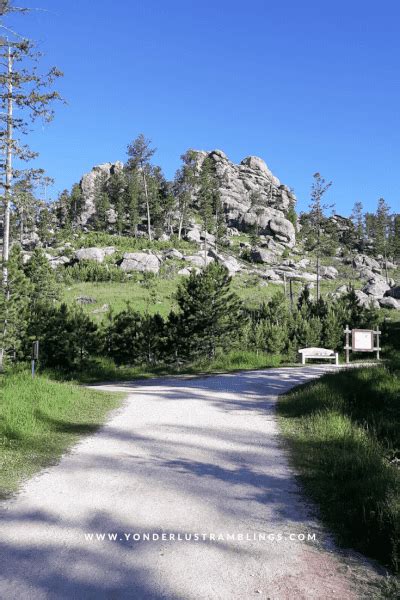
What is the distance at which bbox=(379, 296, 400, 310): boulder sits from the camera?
53312 mm

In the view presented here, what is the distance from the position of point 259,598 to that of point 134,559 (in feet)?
3.65

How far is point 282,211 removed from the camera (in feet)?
397

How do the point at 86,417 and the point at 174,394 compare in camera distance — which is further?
the point at 174,394

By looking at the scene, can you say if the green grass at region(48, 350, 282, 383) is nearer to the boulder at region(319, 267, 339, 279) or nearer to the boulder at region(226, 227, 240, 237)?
the boulder at region(319, 267, 339, 279)

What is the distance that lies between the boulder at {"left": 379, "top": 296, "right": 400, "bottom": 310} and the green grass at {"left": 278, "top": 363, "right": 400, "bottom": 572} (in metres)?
44.6

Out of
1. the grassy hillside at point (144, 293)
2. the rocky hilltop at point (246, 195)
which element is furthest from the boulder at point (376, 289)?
the rocky hilltop at point (246, 195)

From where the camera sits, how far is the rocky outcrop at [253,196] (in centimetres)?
10300

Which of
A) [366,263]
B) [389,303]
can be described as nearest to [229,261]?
[389,303]

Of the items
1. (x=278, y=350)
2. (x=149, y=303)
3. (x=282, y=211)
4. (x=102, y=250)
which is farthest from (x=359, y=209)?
(x=278, y=350)

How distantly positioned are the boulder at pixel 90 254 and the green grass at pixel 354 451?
54035 millimetres

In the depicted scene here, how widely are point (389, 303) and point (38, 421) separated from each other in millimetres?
→ 52430

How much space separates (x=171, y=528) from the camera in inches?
166

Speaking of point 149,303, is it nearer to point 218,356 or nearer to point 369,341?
point 218,356

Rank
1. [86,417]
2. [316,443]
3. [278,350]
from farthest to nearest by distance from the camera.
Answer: [278,350] < [86,417] < [316,443]
